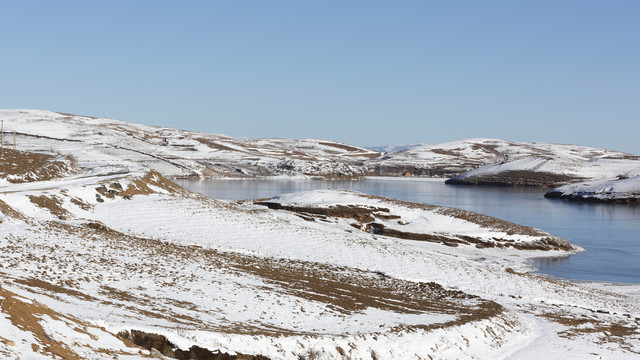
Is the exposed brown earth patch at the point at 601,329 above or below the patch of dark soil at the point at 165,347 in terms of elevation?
below

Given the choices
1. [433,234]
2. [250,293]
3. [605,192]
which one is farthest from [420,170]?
[250,293]

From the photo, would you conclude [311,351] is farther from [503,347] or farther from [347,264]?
[347,264]

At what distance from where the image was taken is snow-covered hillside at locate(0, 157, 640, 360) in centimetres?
1138

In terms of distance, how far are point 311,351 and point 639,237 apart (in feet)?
143

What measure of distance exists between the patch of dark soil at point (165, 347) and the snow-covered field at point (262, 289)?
0.56 feet

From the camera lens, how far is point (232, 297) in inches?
627

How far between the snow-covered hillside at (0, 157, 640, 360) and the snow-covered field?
6 centimetres

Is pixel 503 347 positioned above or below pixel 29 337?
below

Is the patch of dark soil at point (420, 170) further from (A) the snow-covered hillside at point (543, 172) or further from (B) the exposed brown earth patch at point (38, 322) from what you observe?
(B) the exposed brown earth patch at point (38, 322)

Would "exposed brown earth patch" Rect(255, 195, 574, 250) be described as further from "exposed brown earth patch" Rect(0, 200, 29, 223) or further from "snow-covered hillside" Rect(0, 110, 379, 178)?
"snow-covered hillside" Rect(0, 110, 379, 178)

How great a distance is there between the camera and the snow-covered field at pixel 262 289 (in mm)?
11641

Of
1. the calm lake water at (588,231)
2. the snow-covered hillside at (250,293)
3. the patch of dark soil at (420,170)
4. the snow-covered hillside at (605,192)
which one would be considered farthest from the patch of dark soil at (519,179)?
the snow-covered hillside at (250,293)

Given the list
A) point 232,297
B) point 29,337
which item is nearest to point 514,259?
point 232,297

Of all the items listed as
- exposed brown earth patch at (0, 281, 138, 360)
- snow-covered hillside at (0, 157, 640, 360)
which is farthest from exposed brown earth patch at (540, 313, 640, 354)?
exposed brown earth patch at (0, 281, 138, 360)
